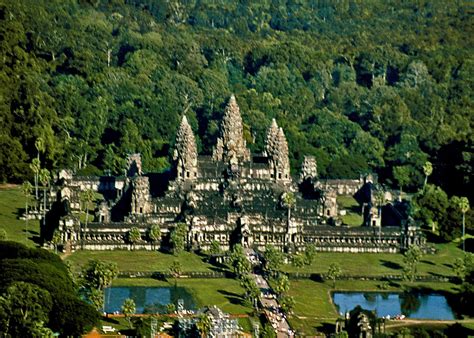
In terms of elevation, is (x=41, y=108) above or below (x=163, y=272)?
above

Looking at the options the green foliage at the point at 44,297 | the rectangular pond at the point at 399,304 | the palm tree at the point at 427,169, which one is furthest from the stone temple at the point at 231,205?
the green foliage at the point at 44,297

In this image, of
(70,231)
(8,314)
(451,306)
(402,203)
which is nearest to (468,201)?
(402,203)

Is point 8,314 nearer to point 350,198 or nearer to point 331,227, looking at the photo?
point 331,227

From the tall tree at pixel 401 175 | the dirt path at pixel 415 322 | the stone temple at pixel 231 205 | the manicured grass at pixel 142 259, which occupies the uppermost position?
the tall tree at pixel 401 175

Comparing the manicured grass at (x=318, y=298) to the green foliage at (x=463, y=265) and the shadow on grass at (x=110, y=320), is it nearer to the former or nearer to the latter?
the green foliage at (x=463, y=265)

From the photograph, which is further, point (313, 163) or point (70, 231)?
point (313, 163)

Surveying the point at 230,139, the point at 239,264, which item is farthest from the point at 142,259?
Result: the point at 230,139

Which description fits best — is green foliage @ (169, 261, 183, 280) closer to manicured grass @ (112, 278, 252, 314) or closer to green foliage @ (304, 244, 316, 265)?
manicured grass @ (112, 278, 252, 314)
